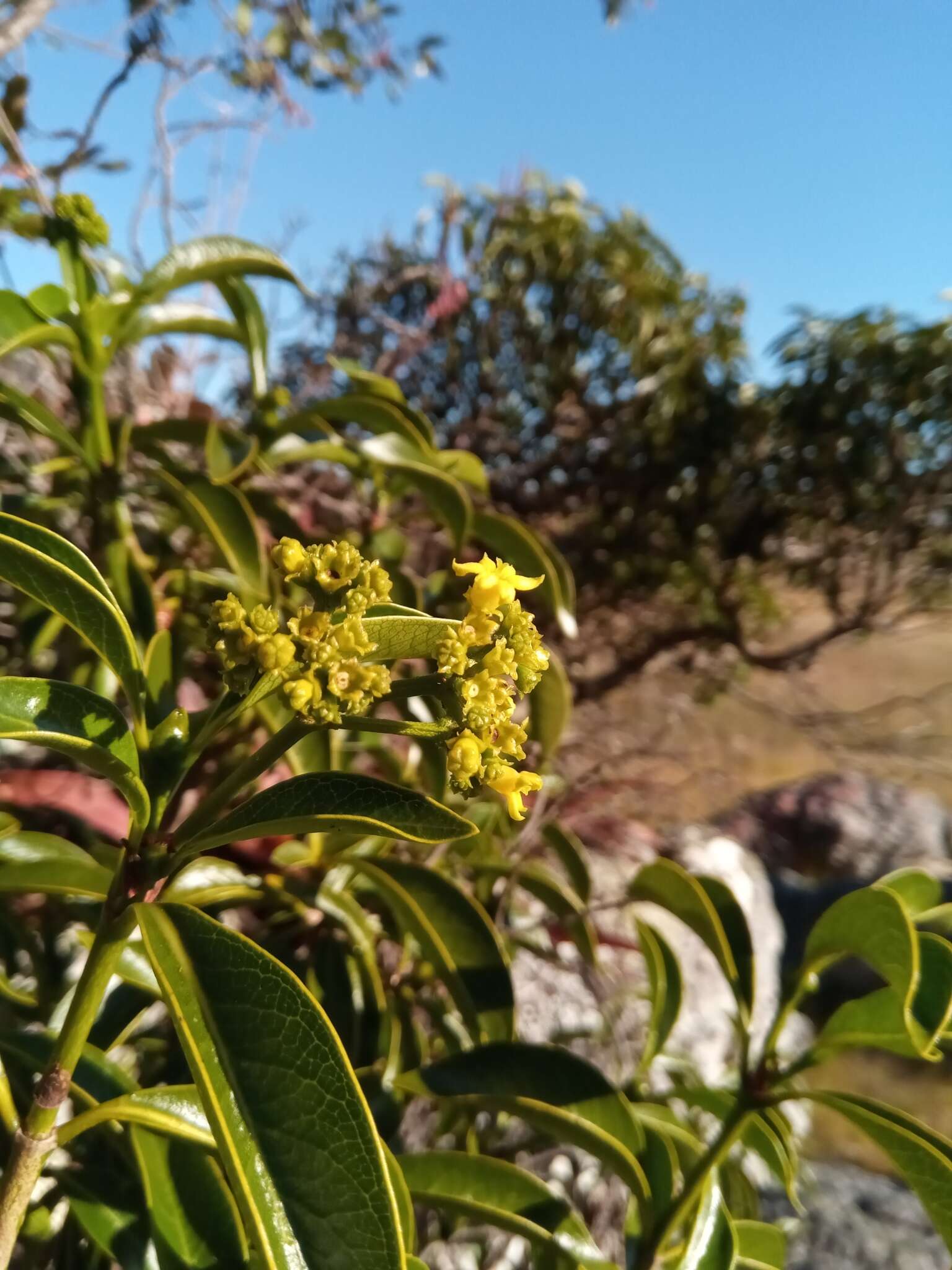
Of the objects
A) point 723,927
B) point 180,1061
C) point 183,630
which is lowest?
point 180,1061

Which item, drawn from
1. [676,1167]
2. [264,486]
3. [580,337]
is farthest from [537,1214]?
[580,337]

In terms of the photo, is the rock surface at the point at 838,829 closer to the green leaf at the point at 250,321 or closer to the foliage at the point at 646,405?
Answer: the foliage at the point at 646,405

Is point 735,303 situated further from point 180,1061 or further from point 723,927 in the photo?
point 180,1061

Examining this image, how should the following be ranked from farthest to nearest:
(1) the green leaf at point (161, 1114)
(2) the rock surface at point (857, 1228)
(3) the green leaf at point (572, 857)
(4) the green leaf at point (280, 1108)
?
(2) the rock surface at point (857, 1228) → (3) the green leaf at point (572, 857) → (1) the green leaf at point (161, 1114) → (4) the green leaf at point (280, 1108)

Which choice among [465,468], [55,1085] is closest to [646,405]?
[465,468]

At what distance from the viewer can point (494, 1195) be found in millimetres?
821

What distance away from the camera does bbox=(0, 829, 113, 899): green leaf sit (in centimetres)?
68

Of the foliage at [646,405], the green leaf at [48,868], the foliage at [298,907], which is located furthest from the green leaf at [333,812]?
the foliage at [646,405]

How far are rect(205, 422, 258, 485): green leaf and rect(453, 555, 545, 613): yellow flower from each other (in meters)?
0.59

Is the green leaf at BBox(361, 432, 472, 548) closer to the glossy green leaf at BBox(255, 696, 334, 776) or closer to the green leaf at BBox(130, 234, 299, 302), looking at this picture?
the green leaf at BBox(130, 234, 299, 302)

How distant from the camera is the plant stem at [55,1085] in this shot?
510 mm

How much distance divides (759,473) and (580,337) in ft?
2.42

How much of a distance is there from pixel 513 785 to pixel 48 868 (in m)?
0.48

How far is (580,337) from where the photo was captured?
2393mm
